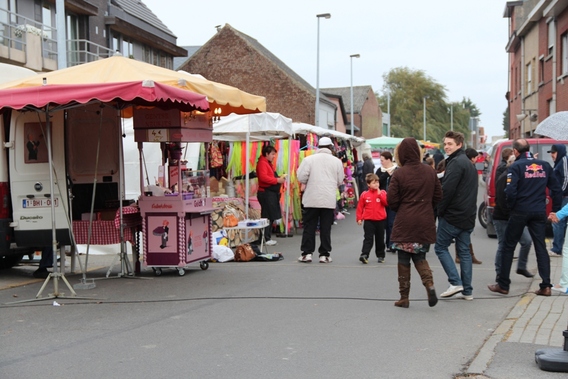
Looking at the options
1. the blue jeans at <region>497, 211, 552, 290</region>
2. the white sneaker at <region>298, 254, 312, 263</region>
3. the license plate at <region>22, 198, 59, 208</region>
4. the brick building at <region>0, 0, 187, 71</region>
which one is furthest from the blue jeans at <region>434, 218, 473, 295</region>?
the brick building at <region>0, 0, 187, 71</region>

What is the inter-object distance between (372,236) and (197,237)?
2958mm

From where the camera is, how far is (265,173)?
15203 millimetres

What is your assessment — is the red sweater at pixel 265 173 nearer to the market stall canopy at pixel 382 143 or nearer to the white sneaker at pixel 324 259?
the white sneaker at pixel 324 259

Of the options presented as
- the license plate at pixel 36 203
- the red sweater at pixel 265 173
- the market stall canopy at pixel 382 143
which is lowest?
the license plate at pixel 36 203

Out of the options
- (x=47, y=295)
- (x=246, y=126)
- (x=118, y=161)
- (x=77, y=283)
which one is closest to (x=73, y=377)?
(x=47, y=295)

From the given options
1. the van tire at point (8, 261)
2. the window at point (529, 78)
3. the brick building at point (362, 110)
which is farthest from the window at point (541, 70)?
the brick building at point (362, 110)

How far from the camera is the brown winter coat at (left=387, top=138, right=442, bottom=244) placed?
26.4 ft

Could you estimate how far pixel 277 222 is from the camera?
55.7 ft

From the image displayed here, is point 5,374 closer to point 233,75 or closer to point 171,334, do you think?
point 171,334

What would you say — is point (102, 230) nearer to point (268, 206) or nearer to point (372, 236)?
point (372, 236)

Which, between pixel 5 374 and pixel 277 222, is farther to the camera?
pixel 277 222

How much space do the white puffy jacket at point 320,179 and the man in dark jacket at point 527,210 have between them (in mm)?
3642

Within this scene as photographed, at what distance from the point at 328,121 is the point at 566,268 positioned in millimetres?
49990

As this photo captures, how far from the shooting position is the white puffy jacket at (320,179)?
473 inches
